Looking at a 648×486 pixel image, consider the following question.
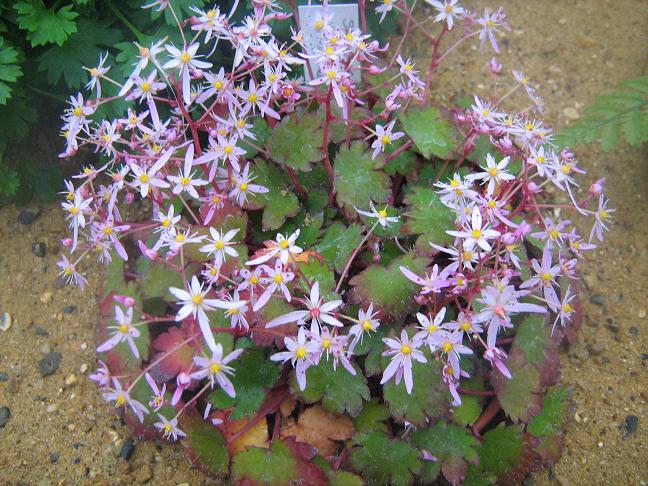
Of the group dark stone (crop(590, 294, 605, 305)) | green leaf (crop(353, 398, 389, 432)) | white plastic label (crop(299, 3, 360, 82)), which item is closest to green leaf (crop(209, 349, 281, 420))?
green leaf (crop(353, 398, 389, 432))

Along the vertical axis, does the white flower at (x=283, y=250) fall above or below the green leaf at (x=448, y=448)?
above

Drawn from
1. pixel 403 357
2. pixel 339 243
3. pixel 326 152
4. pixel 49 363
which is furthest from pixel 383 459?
pixel 49 363

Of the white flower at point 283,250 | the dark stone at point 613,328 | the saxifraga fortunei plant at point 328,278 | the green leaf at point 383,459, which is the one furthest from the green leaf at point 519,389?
the white flower at point 283,250

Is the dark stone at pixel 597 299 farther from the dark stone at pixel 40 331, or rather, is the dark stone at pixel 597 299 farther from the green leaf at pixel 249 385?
the dark stone at pixel 40 331

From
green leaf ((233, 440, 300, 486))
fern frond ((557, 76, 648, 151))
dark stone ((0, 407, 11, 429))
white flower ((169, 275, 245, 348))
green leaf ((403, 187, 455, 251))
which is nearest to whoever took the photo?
white flower ((169, 275, 245, 348))

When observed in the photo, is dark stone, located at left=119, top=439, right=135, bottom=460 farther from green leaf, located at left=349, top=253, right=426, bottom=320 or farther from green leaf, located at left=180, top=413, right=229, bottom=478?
green leaf, located at left=349, top=253, right=426, bottom=320

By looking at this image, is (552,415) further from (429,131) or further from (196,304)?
(196,304)
